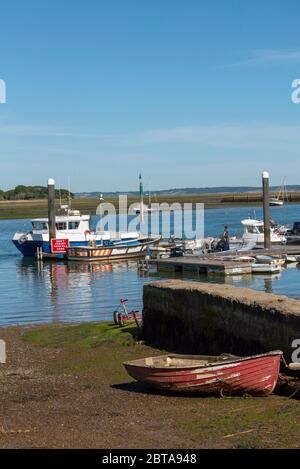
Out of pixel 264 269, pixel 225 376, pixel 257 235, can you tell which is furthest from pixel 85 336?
pixel 257 235

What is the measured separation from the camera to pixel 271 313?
1438 centimetres

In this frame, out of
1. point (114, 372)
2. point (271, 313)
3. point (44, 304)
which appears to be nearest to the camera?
point (271, 313)

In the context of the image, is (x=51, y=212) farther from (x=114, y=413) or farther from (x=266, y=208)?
(x=114, y=413)

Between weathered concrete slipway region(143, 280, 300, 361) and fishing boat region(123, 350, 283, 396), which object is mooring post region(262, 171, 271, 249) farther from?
fishing boat region(123, 350, 283, 396)

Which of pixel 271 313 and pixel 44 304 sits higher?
pixel 271 313

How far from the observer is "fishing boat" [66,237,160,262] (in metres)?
50.0

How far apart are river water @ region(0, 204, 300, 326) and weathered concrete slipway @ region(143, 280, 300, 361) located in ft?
21.4

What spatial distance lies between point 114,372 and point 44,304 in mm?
14444

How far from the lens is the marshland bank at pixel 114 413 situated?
10953mm

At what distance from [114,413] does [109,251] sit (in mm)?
37779

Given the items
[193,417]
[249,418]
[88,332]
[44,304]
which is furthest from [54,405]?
[44,304]

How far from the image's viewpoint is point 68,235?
53438mm

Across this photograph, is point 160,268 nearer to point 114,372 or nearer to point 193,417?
point 114,372

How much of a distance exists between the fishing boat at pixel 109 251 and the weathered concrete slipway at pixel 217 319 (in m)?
29.9
